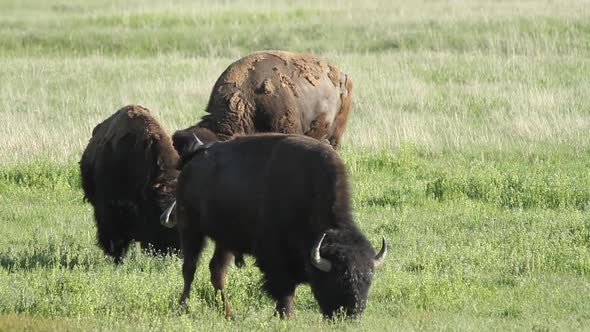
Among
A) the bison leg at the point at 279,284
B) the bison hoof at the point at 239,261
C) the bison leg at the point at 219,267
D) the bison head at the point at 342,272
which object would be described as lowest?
the bison hoof at the point at 239,261

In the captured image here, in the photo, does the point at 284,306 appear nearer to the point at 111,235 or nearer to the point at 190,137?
the point at 190,137

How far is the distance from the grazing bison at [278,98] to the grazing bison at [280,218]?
3752 millimetres

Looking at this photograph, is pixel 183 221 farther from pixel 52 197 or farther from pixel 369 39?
pixel 369 39

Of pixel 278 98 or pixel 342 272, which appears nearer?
pixel 342 272

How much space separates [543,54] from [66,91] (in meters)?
11.6

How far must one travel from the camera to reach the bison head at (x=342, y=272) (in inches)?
328

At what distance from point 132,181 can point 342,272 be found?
4798 millimetres

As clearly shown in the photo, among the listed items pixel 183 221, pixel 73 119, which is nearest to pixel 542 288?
pixel 183 221

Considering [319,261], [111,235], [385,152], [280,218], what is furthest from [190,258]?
[385,152]

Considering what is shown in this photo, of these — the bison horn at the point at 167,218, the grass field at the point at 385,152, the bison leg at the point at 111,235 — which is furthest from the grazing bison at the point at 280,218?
the bison leg at the point at 111,235

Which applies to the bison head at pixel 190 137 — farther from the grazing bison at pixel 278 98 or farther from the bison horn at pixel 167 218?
the bison horn at pixel 167 218

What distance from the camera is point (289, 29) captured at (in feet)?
112

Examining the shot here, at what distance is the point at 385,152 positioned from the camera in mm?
17344

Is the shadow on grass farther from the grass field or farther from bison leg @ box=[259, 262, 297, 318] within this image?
bison leg @ box=[259, 262, 297, 318]
